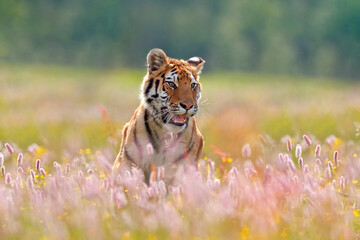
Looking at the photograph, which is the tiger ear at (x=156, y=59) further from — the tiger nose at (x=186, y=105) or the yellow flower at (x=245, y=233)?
the yellow flower at (x=245, y=233)

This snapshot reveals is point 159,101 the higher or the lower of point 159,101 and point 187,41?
the higher

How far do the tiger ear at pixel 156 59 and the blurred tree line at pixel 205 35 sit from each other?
60584 millimetres

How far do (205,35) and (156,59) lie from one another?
81.2 m

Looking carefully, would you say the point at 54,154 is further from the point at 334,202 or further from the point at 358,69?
A: the point at 358,69

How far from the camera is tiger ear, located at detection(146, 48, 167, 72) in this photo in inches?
305

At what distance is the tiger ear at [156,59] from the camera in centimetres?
774

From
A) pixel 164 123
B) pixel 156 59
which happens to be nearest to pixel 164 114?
pixel 164 123

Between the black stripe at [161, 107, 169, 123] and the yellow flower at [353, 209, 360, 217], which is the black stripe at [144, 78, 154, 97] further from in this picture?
the yellow flower at [353, 209, 360, 217]

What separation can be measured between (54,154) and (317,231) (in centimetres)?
796

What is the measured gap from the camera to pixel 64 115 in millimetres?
17656

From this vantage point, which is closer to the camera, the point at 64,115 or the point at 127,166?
the point at 127,166

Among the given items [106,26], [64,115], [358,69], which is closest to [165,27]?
[106,26]

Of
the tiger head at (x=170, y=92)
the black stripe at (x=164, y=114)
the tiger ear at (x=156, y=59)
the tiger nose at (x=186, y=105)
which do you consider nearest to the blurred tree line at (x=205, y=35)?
the tiger ear at (x=156, y=59)

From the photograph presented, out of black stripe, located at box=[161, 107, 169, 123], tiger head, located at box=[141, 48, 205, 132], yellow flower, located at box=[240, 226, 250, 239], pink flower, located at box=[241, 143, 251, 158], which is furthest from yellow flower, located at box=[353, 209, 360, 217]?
black stripe, located at box=[161, 107, 169, 123]
